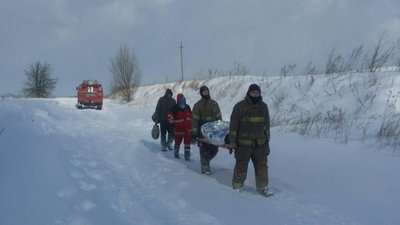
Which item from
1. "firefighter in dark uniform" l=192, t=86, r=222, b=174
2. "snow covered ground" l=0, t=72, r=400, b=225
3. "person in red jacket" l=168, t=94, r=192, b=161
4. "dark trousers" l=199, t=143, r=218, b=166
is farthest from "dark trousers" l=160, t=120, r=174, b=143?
"dark trousers" l=199, t=143, r=218, b=166

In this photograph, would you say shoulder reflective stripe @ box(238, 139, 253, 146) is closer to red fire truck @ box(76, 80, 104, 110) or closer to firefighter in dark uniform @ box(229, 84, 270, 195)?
firefighter in dark uniform @ box(229, 84, 270, 195)

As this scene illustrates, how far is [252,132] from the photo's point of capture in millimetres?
8398

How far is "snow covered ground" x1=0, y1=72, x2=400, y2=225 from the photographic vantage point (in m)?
6.78

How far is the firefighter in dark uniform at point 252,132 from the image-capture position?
27.4ft

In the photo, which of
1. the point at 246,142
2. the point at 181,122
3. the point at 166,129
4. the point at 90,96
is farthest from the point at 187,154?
the point at 90,96

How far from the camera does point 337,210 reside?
7.16 m

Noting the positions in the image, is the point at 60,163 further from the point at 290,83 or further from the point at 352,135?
the point at 290,83

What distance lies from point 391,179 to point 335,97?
7806 mm

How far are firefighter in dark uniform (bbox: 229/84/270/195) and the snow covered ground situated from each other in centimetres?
54

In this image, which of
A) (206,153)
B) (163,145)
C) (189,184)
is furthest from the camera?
(163,145)

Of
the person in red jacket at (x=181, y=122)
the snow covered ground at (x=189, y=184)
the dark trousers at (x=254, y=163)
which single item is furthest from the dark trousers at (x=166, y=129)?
the dark trousers at (x=254, y=163)

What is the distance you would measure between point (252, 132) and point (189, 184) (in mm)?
1636

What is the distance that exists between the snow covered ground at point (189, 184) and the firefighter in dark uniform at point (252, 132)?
21.4 inches

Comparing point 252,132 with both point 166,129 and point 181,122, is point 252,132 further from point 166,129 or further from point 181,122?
point 166,129
